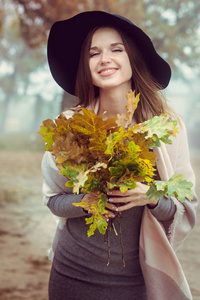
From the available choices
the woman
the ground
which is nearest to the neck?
the woman

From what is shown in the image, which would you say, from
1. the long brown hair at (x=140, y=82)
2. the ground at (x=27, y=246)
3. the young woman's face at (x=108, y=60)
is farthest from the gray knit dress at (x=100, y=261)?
the ground at (x=27, y=246)

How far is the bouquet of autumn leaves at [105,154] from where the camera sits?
3.77 ft

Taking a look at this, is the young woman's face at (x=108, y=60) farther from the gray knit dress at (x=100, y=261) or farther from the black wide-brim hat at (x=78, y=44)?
the gray knit dress at (x=100, y=261)

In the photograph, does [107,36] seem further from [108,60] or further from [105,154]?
[105,154]

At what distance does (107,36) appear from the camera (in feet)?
5.12

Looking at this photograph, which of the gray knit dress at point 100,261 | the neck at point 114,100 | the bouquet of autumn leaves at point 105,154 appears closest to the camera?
the bouquet of autumn leaves at point 105,154

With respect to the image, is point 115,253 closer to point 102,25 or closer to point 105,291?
point 105,291

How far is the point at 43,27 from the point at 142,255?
224 inches

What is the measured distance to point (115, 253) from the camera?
1.50m

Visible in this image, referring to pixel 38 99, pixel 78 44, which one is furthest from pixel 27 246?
pixel 38 99

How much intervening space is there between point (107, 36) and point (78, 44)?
0.22 metres

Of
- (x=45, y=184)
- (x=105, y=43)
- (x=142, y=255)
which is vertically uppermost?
(x=105, y=43)

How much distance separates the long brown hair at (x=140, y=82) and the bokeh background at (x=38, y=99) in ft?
0.57

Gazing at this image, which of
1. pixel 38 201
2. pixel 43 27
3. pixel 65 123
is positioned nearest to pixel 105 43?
pixel 65 123
